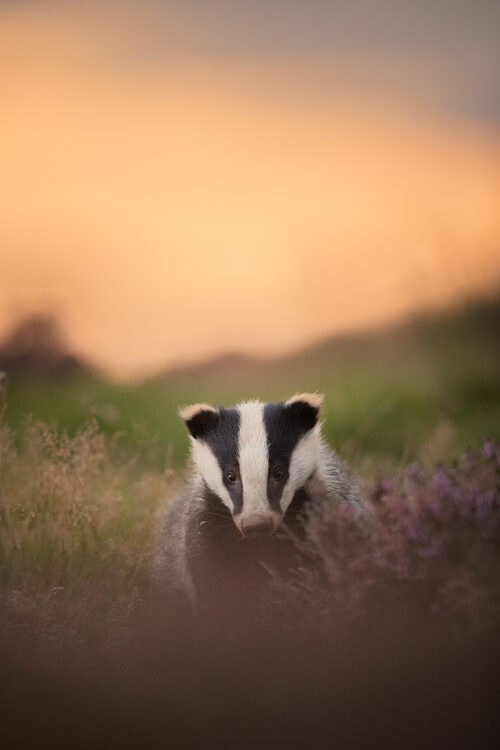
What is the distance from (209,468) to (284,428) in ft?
0.91

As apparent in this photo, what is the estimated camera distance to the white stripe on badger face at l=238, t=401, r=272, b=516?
9.96ft

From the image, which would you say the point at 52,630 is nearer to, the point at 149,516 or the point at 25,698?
the point at 25,698

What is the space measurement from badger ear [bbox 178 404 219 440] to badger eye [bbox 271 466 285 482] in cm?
25

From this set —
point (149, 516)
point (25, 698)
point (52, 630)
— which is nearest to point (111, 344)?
point (149, 516)

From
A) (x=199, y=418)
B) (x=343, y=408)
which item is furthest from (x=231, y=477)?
(x=343, y=408)

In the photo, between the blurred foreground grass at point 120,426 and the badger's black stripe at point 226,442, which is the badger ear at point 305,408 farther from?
the badger's black stripe at point 226,442

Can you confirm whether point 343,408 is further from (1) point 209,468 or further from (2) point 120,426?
(2) point 120,426

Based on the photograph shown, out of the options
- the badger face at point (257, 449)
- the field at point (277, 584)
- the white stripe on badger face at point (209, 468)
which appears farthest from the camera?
the white stripe on badger face at point (209, 468)

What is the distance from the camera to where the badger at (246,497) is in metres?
3.07

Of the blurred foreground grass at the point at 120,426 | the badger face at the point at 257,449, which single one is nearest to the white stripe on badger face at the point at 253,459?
the badger face at the point at 257,449

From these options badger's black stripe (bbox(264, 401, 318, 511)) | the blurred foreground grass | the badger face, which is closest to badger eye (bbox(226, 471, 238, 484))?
the badger face

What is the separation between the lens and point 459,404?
308 cm

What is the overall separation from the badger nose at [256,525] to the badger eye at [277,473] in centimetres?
19

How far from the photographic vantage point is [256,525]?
117 inches
